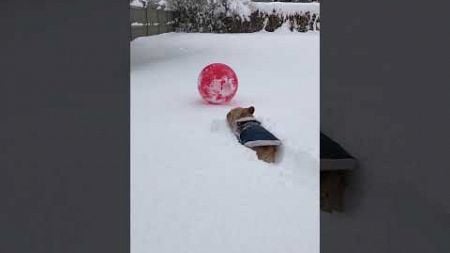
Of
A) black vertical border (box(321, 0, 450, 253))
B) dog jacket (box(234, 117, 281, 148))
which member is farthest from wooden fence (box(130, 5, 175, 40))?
black vertical border (box(321, 0, 450, 253))

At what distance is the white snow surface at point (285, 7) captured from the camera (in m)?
9.52

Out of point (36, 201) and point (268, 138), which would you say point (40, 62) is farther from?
point (268, 138)

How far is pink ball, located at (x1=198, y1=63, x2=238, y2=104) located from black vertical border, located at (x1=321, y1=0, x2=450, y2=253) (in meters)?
3.33

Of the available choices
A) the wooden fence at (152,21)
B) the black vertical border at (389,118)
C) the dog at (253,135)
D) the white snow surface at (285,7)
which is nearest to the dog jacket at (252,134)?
the dog at (253,135)

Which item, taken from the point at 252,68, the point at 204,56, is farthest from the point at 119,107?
the point at 204,56

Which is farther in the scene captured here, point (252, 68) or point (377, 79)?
point (252, 68)

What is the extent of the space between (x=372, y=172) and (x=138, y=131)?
272 cm

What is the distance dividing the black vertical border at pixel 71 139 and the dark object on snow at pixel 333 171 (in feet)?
0.52

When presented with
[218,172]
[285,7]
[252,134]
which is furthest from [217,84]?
[285,7]

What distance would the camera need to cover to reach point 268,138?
2.89 metres

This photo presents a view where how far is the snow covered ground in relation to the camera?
1.75 m

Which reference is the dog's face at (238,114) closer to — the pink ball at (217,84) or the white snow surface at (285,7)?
the pink ball at (217,84)

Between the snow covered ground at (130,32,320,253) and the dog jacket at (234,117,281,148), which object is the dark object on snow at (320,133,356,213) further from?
the dog jacket at (234,117,281,148)

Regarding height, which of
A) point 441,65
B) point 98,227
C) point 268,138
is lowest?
point 268,138
